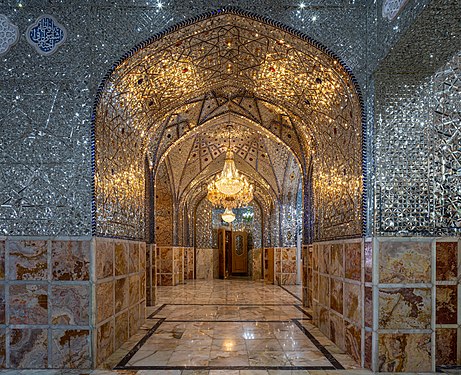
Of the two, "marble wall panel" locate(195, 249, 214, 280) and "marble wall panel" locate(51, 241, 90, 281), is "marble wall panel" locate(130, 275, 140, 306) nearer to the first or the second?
"marble wall panel" locate(51, 241, 90, 281)

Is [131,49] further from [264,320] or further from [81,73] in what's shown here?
[264,320]

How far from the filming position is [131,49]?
4.23 metres

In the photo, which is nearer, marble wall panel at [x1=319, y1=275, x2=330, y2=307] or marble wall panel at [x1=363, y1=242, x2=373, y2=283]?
marble wall panel at [x1=363, y1=242, x2=373, y2=283]

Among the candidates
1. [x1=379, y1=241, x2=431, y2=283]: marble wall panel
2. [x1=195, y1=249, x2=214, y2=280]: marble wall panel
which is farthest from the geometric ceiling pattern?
[x1=195, y1=249, x2=214, y2=280]: marble wall panel

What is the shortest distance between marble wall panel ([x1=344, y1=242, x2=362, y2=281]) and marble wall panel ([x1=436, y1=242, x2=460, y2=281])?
68 cm

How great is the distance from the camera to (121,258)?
4797 millimetres

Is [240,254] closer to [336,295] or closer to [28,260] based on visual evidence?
[336,295]

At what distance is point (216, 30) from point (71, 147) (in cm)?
193

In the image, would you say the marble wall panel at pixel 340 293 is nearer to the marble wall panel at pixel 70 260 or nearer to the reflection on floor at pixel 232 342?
the reflection on floor at pixel 232 342

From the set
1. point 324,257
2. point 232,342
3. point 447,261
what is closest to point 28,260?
point 232,342

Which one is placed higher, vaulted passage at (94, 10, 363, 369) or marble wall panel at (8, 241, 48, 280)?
vaulted passage at (94, 10, 363, 369)

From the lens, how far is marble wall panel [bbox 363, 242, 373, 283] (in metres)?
3.87

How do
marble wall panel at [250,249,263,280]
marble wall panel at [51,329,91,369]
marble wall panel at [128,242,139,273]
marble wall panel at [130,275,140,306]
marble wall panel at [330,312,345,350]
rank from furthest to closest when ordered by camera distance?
1. marble wall panel at [250,249,263,280]
2. marble wall panel at [130,275,140,306]
3. marble wall panel at [128,242,139,273]
4. marble wall panel at [330,312,345,350]
5. marble wall panel at [51,329,91,369]

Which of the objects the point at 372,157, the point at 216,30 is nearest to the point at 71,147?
the point at 216,30
